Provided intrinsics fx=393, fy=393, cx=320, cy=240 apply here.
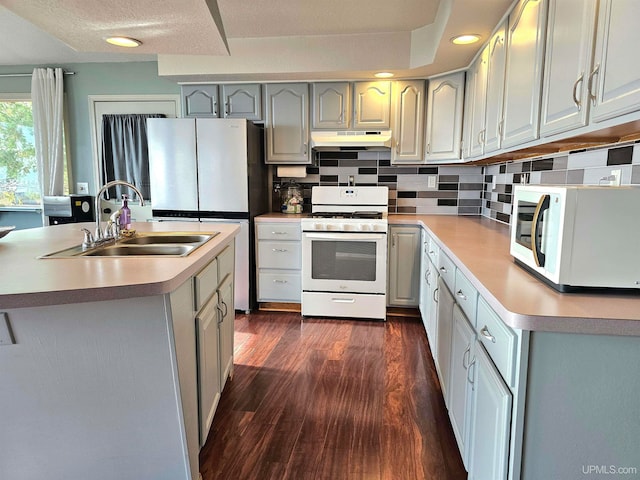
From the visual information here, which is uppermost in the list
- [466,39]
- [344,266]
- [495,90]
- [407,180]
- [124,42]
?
[466,39]

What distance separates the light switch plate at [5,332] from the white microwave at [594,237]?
5.08 feet

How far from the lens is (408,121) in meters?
3.42

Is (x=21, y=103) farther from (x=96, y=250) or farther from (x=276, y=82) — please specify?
(x=96, y=250)

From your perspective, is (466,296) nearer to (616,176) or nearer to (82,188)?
(616,176)

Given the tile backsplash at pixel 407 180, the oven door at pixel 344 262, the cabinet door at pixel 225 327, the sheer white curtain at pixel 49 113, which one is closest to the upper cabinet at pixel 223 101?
the tile backsplash at pixel 407 180

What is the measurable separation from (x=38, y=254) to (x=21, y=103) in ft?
12.9

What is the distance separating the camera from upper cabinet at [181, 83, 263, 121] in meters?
3.52

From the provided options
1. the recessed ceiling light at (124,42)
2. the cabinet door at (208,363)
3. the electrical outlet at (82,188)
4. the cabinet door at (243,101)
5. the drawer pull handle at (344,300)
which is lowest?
the drawer pull handle at (344,300)

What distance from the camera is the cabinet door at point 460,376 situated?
4.64 ft

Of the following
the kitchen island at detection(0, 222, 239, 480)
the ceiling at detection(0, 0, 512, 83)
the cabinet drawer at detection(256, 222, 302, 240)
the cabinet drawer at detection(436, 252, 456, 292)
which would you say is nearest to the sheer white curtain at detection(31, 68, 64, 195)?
the ceiling at detection(0, 0, 512, 83)

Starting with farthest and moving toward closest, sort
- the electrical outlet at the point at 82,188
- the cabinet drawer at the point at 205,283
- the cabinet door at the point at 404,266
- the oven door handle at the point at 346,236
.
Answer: the electrical outlet at the point at 82,188
the cabinet door at the point at 404,266
the oven door handle at the point at 346,236
the cabinet drawer at the point at 205,283

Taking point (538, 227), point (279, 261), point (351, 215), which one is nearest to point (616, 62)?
point (538, 227)

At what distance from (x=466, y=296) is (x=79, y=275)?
51.8 inches

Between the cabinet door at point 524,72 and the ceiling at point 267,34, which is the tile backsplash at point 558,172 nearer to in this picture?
the cabinet door at point 524,72
